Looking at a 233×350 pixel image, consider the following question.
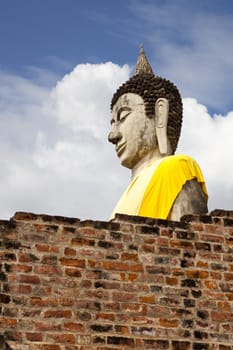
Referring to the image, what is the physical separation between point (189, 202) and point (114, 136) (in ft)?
5.61

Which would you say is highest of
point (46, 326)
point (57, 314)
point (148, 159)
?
point (148, 159)

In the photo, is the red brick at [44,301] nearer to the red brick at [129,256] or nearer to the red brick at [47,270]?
the red brick at [47,270]

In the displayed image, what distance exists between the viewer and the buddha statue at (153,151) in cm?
1006

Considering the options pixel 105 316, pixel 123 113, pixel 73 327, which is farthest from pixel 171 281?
pixel 123 113

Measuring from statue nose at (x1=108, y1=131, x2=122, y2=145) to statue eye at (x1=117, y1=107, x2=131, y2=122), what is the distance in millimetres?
190

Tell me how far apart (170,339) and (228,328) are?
624 millimetres

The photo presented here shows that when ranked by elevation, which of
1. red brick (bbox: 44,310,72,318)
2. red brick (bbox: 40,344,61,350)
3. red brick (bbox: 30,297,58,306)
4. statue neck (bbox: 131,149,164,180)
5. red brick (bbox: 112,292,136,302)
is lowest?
red brick (bbox: 40,344,61,350)

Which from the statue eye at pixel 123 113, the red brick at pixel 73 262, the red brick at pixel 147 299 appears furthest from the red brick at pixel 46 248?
the statue eye at pixel 123 113

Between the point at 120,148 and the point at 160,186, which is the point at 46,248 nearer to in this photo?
the point at 160,186

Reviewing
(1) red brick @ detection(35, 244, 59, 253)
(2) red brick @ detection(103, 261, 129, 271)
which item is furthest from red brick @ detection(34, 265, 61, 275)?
(2) red brick @ detection(103, 261, 129, 271)

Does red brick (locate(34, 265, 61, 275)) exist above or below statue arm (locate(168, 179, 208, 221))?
below

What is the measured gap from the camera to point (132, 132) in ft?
36.4

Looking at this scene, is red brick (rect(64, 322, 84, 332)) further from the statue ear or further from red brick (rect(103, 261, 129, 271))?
the statue ear

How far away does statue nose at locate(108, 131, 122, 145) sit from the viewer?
11234mm
